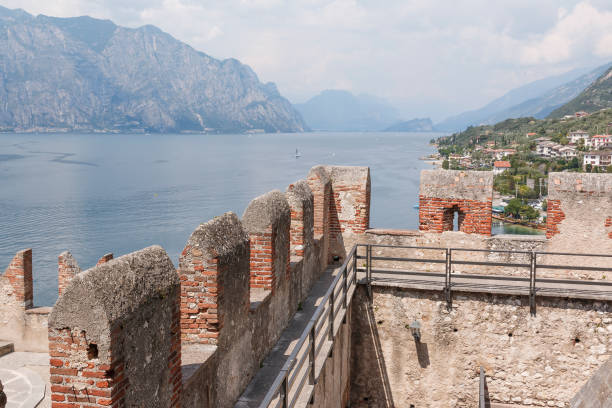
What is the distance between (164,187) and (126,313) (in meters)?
74.4

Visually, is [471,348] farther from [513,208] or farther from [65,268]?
[513,208]

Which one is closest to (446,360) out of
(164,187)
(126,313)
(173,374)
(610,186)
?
(610,186)

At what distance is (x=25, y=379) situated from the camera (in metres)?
10.9

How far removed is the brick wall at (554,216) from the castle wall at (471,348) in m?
1.62

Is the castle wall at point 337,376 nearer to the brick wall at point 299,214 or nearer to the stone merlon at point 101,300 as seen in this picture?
the brick wall at point 299,214

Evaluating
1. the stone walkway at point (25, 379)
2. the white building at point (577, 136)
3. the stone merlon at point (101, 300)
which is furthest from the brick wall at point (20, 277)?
the white building at point (577, 136)

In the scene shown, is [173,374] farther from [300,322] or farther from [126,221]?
[126,221]

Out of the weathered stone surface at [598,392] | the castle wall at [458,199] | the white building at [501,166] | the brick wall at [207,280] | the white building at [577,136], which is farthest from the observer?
the white building at [577,136]

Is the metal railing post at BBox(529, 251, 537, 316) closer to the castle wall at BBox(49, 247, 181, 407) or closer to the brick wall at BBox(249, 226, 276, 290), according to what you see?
the brick wall at BBox(249, 226, 276, 290)

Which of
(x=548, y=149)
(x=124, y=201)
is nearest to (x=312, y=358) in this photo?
(x=124, y=201)

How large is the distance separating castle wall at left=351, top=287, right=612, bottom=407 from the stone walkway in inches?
231

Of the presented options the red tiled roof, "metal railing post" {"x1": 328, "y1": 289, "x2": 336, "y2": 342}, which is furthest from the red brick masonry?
the red tiled roof

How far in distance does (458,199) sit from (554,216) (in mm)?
1614

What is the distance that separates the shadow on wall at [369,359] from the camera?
30.1 ft
